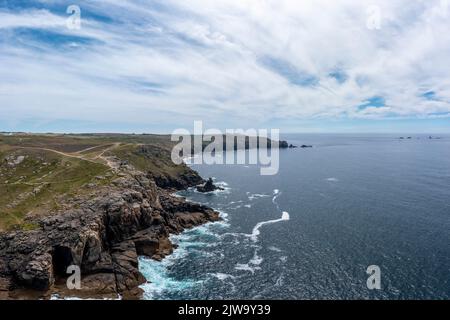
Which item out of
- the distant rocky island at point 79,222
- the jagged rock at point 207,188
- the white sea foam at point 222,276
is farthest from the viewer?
the jagged rock at point 207,188

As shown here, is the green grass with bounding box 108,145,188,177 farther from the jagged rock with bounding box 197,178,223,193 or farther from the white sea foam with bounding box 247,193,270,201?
the white sea foam with bounding box 247,193,270,201

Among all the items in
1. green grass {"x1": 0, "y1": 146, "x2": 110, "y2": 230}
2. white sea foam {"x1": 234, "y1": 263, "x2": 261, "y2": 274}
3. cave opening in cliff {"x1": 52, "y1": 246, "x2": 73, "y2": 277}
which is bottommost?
white sea foam {"x1": 234, "y1": 263, "x2": 261, "y2": 274}

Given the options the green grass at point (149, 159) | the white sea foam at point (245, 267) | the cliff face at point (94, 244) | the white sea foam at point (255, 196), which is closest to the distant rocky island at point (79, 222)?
the cliff face at point (94, 244)

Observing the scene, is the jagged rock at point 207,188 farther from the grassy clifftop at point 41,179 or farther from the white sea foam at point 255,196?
the grassy clifftop at point 41,179

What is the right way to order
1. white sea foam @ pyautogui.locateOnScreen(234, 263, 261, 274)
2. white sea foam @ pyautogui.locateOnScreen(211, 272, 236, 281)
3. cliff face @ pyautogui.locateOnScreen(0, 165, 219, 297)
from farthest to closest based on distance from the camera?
1. white sea foam @ pyautogui.locateOnScreen(234, 263, 261, 274)
2. white sea foam @ pyautogui.locateOnScreen(211, 272, 236, 281)
3. cliff face @ pyautogui.locateOnScreen(0, 165, 219, 297)

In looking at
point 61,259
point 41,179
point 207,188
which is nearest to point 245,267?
point 61,259

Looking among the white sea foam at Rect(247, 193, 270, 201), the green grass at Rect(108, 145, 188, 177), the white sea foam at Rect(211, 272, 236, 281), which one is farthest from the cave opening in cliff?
the green grass at Rect(108, 145, 188, 177)

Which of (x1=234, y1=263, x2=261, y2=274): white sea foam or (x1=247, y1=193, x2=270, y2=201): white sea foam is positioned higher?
(x1=247, y1=193, x2=270, y2=201): white sea foam
